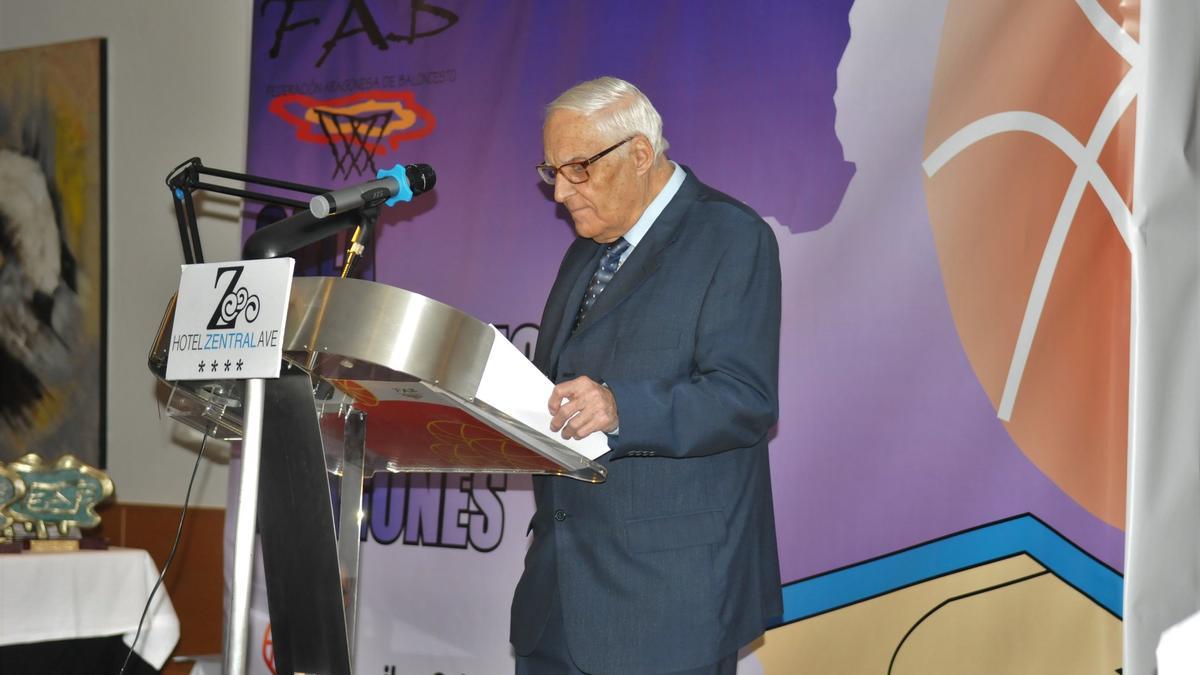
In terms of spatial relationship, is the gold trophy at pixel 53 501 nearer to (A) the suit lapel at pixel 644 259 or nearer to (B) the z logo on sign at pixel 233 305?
(A) the suit lapel at pixel 644 259

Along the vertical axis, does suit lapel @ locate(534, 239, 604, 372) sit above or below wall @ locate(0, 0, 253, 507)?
below

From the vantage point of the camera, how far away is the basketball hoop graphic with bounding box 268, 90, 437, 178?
3939 mm

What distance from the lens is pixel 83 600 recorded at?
330 cm

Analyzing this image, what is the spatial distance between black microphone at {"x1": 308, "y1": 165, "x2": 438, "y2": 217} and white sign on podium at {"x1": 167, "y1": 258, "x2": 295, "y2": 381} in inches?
5.1

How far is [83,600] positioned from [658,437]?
2.31m

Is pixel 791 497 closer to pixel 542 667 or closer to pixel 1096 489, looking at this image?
→ pixel 1096 489

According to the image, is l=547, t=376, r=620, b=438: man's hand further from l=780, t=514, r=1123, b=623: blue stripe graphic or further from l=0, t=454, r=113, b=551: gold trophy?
l=0, t=454, r=113, b=551: gold trophy

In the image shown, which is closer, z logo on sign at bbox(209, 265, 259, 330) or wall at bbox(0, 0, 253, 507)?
z logo on sign at bbox(209, 265, 259, 330)

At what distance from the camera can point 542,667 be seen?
1991mm

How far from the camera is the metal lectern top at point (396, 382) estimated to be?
1.32 m

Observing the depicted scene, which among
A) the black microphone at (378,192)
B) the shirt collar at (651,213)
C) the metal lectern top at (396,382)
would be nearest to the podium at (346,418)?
the metal lectern top at (396,382)

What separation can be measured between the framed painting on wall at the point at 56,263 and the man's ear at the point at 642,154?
339 cm

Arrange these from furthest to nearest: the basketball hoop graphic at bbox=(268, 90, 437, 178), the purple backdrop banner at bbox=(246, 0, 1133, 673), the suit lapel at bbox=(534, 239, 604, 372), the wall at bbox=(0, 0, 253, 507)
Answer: the wall at bbox=(0, 0, 253, 507) → the basketball hoop graphic at bbox=(268, 90, 437, 178) → the purple backdrop banner at bbox=(246, 0, 1133, 673) → the suit lapel at bbox=(534, 239, 604, 372)

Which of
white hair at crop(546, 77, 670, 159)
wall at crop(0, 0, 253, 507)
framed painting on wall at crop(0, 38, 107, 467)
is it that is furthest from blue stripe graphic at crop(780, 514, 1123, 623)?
framed painting on wall at crop(0, 38, 107, 467)
